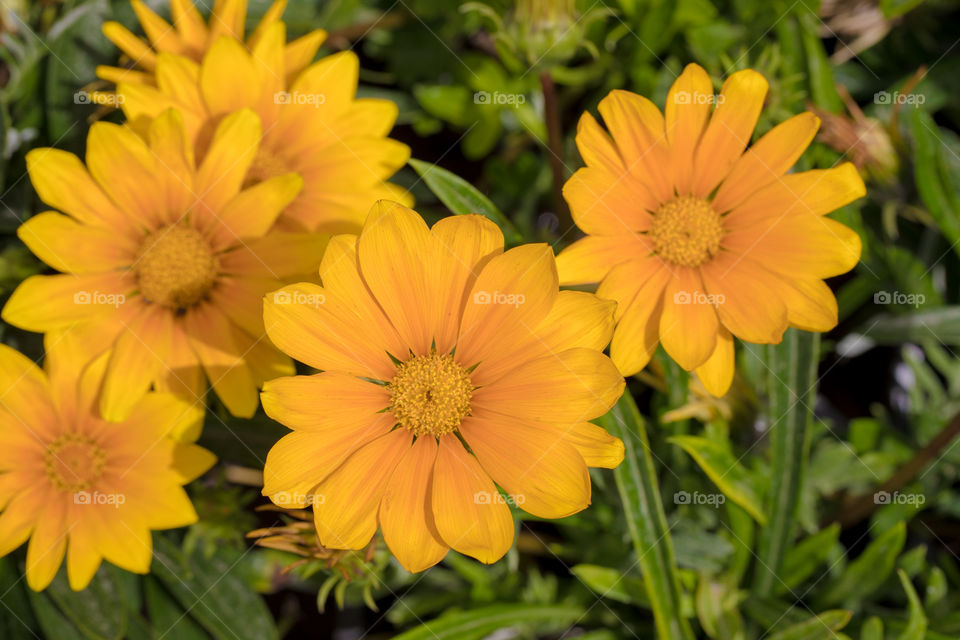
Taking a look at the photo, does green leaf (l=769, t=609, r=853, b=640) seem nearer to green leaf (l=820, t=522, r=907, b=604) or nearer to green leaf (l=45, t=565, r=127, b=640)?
green leaf (l=820, t=522, r=907, b=604)

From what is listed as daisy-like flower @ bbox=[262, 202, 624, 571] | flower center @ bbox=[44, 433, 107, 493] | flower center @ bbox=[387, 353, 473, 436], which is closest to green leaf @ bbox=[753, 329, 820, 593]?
daisy-like flower @ bbox=[262, 202, 624, 571]

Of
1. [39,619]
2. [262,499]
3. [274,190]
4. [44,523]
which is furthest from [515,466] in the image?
[39,619]

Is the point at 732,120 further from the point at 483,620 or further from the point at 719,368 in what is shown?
the point at 483,620

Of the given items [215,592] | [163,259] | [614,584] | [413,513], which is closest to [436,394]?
[413,513]

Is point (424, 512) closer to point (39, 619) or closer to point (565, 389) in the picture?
point (565, 389)

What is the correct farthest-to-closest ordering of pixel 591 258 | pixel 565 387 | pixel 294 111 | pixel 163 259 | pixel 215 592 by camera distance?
pixel 215 592, pixel 294 111, pixel 163 259, pixel 591 258, pixel 565 387

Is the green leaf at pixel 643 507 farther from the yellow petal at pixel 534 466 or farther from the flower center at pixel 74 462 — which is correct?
the flower center at pixel 74 462

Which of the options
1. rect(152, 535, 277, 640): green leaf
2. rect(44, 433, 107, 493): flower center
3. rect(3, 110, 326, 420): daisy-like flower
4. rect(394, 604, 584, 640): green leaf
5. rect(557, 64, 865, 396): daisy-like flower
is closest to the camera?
rect(557, 64, 865, 396): daisy-like flower
